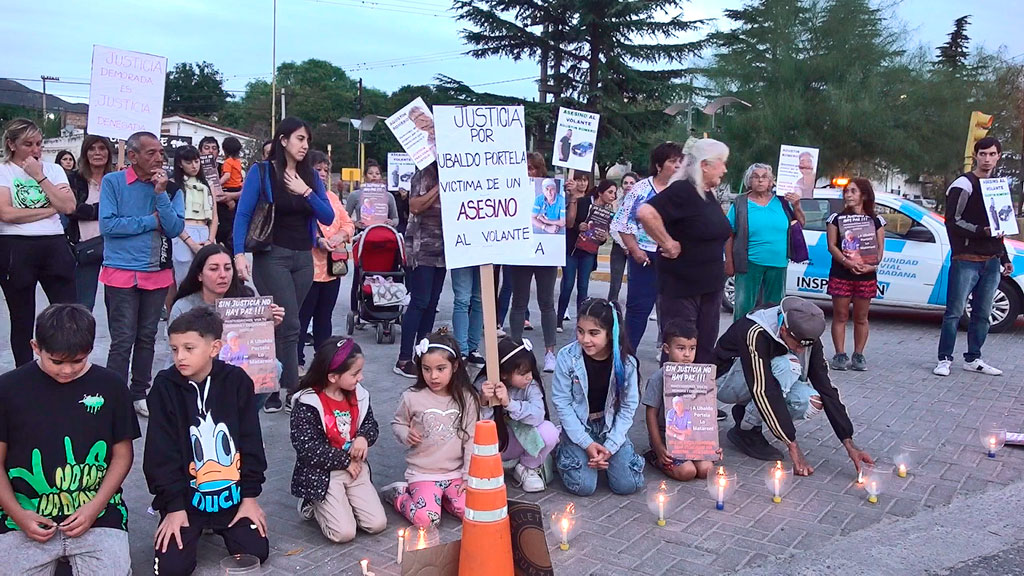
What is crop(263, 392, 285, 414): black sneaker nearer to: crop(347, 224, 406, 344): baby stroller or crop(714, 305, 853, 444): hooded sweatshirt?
crop(347, 224, 406, 344): baby stroller

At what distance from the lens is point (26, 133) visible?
17.9 feet

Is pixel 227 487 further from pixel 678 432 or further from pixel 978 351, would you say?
pixel 978 351

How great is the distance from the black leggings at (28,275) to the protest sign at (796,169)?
260 inches

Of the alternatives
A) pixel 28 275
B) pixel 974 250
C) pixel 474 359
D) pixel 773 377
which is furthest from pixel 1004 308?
pixel 28 275

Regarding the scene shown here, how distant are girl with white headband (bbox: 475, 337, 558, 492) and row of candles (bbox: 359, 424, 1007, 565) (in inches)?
15.1

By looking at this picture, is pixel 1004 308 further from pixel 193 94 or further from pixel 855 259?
pixel 193 94

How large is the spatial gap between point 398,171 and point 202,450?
10860mm

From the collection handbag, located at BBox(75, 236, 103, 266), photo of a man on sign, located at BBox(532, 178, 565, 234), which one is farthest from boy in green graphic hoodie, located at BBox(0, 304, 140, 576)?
photo of a man on sign, located at BBox(532, 178, 565, 234)

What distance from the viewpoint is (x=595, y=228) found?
9.34m

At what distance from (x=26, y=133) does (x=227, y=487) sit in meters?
3.16

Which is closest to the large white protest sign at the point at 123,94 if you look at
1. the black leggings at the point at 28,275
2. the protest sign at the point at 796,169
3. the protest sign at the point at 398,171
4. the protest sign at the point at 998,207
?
the black leggings at the point at 28,275

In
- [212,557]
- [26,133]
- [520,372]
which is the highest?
[26,133]

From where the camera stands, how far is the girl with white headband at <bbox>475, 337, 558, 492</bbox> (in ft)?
15.4

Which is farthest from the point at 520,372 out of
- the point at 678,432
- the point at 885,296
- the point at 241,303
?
the point at 885,296
